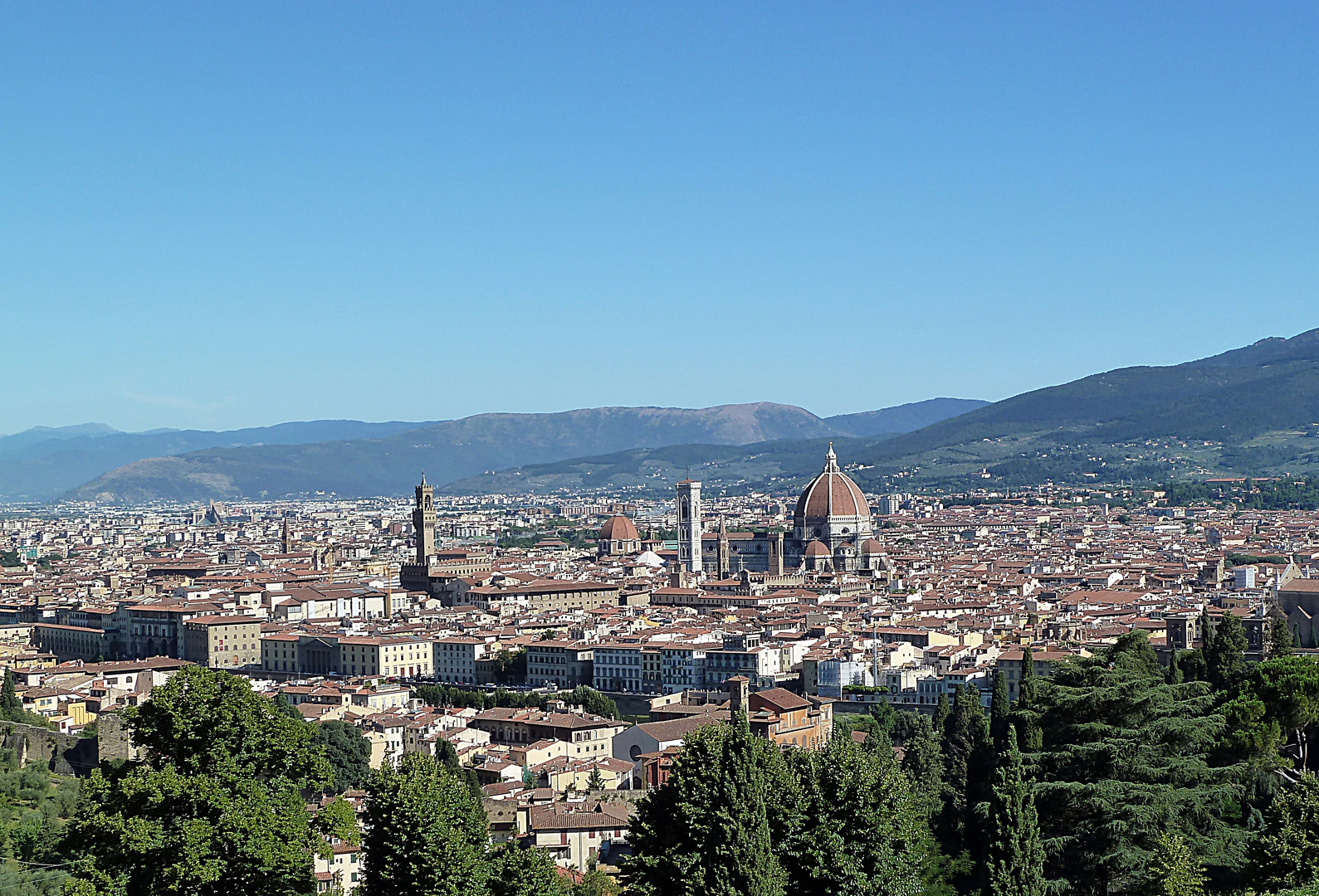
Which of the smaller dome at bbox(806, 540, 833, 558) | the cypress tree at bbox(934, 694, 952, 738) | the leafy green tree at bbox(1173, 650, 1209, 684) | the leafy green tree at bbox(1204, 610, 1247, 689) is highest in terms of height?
the leafy green tree at bbox(1204, 610, 1247, 689)

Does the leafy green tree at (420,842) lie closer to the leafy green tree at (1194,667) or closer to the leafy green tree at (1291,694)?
the leafy green tree at (1291,694)

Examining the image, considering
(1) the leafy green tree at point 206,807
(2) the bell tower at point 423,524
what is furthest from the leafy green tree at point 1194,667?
(2) the bell tower at point 423,524

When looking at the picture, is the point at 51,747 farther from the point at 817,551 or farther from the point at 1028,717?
the point at 817,551

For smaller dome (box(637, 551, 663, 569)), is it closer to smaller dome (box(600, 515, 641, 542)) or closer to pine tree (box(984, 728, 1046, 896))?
smaller dome (box(600, 515, 641, 542))

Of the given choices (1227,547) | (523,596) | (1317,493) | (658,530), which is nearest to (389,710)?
(523,596)

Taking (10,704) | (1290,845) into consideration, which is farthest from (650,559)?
(1290,845)

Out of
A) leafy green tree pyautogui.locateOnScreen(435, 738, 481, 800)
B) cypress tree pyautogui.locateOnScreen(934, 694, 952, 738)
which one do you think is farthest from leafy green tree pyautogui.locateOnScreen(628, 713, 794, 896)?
cypress tree pyautogui.locateOnScreen(934, 694, 952, 738)
